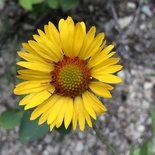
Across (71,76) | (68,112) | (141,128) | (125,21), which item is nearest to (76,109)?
(68,112)

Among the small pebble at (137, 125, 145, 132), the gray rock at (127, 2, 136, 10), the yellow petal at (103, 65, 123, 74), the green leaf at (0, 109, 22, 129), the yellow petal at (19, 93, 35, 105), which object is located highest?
the yellow petal at (19, 93, 35, 105)

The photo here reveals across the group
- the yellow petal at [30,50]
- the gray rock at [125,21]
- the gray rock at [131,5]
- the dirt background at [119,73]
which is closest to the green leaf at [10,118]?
the dirt background at [119,73]

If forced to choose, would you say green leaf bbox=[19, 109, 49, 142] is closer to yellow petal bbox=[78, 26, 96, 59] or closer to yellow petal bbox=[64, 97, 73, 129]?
yellow petal bbox=[64, 97, 73, 129]

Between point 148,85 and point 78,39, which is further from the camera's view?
point 148,85

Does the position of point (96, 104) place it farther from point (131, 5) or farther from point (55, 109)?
point (131, 5)

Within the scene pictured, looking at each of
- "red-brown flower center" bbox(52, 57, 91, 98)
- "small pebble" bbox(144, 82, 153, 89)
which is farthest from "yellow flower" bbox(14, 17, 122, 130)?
"small pebble" bbox(144, 82, 153, 89)

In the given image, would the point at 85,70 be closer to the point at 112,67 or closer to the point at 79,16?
the point at 112,67

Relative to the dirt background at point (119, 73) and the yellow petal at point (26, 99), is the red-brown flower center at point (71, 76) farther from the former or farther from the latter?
the dirt background at point (119, 73)

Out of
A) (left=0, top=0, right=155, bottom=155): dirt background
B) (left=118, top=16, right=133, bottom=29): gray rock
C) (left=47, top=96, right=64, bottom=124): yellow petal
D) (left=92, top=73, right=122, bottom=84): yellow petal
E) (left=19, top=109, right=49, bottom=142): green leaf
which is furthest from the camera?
(left=118, top=16, right=133, bottom=29): gray rock

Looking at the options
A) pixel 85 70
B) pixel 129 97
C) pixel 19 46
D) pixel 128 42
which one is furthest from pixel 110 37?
pixel 85 70
